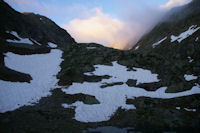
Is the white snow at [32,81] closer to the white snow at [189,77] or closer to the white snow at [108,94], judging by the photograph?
the white snow at [108,94]

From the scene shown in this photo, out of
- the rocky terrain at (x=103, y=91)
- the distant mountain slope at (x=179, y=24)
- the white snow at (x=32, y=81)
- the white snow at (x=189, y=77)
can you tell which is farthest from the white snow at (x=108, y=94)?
the distant mountain slope at (x=179, y=24)

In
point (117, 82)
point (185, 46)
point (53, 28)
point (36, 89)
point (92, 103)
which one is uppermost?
point (53, 28)

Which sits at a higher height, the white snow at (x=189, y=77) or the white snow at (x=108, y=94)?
the white snow at (x=189, y=77)

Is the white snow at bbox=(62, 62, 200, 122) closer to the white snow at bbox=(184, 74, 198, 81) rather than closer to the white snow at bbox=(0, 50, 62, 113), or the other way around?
the white snow at bbox=(184, 74, 198, 81)

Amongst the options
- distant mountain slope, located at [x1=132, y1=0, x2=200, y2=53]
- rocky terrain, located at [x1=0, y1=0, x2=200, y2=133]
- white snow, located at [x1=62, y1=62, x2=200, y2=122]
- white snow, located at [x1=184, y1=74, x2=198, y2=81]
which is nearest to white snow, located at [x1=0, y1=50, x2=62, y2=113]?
rocky terrain, located at [x1=0, y1=0, x2=200, y2=133]

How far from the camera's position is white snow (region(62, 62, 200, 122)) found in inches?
757

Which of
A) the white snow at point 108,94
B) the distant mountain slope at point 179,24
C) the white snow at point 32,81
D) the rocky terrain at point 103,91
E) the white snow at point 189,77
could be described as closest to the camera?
the rocky terrain at point 103,91

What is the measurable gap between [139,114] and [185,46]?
3562 centimetres

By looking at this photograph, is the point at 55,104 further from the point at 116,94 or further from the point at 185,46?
the point at 185,46


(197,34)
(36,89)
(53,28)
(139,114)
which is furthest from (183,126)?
(53,28)

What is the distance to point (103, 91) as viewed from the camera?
25922 mm

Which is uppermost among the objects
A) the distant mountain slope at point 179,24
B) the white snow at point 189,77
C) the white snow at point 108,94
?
the distant mountain slope at point 179,24

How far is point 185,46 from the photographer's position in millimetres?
45844

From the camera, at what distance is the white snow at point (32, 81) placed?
19103 mm
